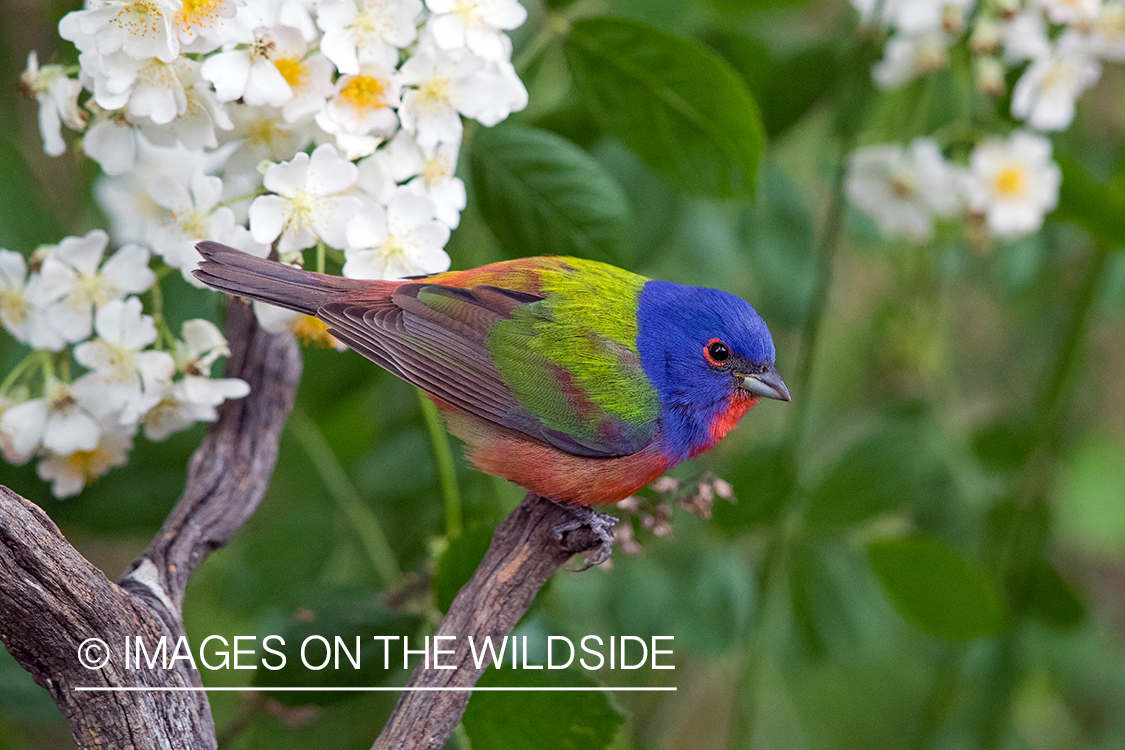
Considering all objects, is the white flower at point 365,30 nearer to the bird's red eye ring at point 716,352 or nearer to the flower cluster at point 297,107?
the flower cluster at point 297,107

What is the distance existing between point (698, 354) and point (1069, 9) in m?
0.73

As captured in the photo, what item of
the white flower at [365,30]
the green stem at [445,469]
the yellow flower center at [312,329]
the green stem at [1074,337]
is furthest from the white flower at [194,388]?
the green stem at [1074,337]

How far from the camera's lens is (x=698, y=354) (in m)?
1.09

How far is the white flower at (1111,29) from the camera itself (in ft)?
4.61

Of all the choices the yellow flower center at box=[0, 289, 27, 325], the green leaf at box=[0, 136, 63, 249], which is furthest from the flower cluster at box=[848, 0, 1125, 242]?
the green leaf at box=[0, 136, 63, 249]

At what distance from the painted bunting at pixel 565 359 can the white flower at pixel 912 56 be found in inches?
26.1

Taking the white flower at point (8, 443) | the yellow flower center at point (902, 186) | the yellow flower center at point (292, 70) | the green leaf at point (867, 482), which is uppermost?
the yellow flower center at point (292, 70)

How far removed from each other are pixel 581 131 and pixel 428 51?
522 millimetres

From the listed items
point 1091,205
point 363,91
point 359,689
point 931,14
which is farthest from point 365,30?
point 1091,205

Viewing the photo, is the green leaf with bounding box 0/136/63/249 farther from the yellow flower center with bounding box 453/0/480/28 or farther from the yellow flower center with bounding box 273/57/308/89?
the yellow flower center with bounding box 453/0/480/28

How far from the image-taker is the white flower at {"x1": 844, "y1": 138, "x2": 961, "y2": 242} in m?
1.52

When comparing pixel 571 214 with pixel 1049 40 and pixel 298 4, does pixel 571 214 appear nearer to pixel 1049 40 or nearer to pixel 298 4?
pixel 298 4

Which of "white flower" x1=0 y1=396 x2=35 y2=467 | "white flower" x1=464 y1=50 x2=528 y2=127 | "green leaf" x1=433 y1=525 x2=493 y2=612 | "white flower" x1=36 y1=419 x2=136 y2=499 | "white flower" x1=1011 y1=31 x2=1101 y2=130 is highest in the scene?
"white flower" x1=464 y1=50 x2=528 y2=127

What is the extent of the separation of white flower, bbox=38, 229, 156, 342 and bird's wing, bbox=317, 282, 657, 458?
261mm
